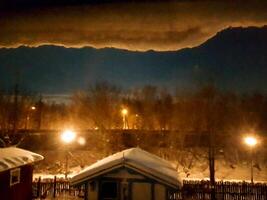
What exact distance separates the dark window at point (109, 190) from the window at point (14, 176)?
7.58 ft

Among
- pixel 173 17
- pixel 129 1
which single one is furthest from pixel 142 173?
pixel 129 1

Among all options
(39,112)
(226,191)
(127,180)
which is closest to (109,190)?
(127,180)

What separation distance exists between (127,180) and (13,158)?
116 inches

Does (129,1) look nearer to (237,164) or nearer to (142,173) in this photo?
(142,173)

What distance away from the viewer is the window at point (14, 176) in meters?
9.41

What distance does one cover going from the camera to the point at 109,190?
934 cm

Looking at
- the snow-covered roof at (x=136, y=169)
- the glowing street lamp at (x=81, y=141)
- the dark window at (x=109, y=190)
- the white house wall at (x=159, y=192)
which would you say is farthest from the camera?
the glowing street lamp at (x=81, y=141)

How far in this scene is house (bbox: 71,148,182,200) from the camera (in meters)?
8.85

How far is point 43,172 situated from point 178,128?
9.73 meters

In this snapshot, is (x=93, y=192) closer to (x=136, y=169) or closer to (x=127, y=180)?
(x=127, y=180)

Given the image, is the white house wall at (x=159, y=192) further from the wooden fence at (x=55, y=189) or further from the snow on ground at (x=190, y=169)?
the snow on ground at (x=190, y=169)

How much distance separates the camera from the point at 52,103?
4347 centimetres

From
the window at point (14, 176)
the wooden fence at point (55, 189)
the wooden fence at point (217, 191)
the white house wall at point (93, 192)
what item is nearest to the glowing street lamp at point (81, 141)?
the wooden fence at point (55, 189)

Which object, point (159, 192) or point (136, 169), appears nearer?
point (136, 169)
